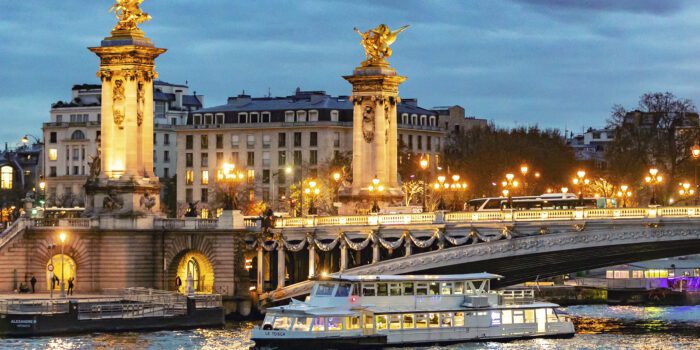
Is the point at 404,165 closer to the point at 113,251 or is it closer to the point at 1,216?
the point at 1,216

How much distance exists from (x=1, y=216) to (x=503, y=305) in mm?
85316

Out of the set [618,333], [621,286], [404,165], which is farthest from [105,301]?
[404,165]

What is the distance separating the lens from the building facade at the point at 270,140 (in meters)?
171

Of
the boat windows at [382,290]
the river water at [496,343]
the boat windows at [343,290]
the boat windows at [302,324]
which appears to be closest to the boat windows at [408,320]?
the boat windows at [382,290]

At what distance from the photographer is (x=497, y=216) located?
324 ft

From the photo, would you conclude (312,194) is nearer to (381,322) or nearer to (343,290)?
(343,290)

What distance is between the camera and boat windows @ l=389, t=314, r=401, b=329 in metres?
88.9

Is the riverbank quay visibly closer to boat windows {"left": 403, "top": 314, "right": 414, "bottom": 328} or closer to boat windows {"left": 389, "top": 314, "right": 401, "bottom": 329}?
boat windows {"left": 389, "top": 314, "right": 401, "bottom": 329}

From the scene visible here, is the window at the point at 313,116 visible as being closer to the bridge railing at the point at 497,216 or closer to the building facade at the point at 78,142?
the building facade at the point at 78,142

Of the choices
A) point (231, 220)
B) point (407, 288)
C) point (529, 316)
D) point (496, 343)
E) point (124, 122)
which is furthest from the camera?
point (124, 122)

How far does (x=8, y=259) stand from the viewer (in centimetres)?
10719

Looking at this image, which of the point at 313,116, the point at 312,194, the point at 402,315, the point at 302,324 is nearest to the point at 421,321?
the point at 402,315

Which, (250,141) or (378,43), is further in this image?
(250,141)

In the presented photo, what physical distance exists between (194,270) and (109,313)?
15027 mm
